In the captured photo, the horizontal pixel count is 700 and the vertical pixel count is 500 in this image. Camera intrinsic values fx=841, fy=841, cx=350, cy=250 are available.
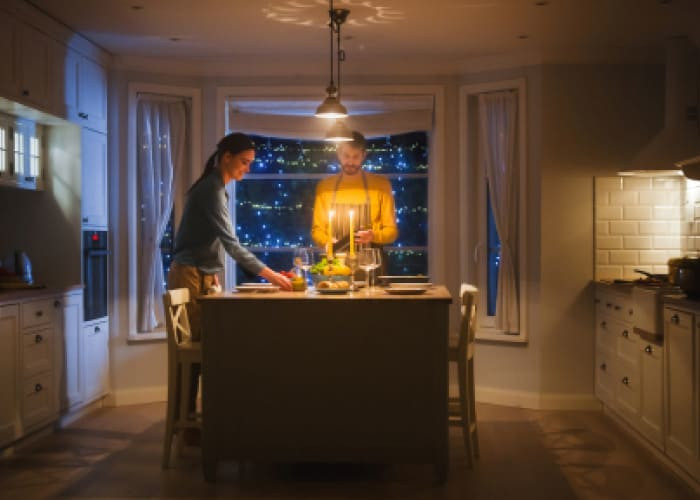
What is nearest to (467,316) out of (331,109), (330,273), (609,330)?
(330,273)

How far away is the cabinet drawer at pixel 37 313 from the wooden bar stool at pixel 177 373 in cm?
94

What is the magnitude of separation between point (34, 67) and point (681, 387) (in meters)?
4.00

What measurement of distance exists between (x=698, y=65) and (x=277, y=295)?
323cm

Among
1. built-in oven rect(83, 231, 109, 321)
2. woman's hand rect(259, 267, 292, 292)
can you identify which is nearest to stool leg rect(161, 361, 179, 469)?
woman's hand rect(259, 267, 292, 292)

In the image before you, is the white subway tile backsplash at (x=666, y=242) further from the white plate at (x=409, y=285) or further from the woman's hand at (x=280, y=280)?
the woman's hand at (x=280, y=280)

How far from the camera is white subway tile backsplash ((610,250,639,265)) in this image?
6008 mm

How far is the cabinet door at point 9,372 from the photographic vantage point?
4465 mm

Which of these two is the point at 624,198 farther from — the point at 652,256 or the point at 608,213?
the point at 652,256

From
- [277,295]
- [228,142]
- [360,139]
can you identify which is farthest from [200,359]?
[360,139]

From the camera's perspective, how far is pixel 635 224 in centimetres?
600

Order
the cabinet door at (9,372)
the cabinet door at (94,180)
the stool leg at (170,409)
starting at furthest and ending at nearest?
1. the cabinet door at (94,180)
2. the cabinet door at (9,372)
3. the stool leg at (170,409)

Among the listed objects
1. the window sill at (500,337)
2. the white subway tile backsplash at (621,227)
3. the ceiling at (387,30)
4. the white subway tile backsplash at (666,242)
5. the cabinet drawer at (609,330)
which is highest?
the ceiling at (387,30)

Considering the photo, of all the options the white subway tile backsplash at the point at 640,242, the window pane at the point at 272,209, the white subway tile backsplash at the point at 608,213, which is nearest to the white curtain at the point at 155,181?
the window pane at the point at 272,209

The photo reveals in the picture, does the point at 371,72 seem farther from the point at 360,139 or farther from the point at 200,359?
the point at 200,359
